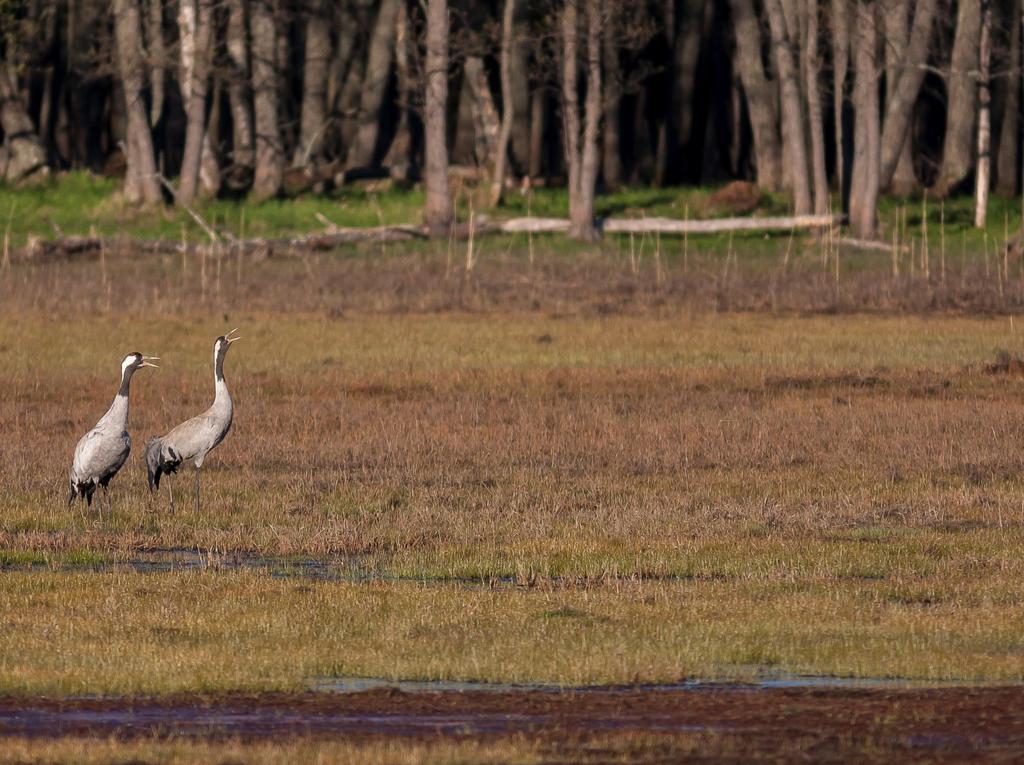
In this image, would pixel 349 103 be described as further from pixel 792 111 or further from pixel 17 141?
pixel 792 111

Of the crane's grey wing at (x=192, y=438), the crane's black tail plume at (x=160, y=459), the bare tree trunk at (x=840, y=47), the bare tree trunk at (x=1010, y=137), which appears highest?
the bare tree trunk at (x=840, y=47)

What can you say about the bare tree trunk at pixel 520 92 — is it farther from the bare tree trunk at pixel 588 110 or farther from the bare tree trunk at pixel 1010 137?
the bare tree trunk at pixel 1010 137

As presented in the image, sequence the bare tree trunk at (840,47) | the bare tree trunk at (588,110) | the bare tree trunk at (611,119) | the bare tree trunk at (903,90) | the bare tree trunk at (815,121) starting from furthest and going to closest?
the bare tree trunk at (611,119), the bare tree trunk at (840,47), the bare tree trunk at (903,90), the bare tree trunk at (815,121), the bare tree trunk at (588,110)

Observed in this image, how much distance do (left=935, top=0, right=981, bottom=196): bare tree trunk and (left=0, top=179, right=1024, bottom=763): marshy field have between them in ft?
50.7

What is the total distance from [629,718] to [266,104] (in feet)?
129

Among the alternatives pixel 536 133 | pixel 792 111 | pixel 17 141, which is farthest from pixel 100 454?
pixel 536 133

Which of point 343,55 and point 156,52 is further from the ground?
point 343,55

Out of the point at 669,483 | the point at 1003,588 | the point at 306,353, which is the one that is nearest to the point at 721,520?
the point at 669,483

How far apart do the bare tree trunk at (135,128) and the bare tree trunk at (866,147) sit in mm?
14490

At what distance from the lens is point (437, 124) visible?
1602 inches

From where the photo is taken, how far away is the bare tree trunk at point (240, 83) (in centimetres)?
4634

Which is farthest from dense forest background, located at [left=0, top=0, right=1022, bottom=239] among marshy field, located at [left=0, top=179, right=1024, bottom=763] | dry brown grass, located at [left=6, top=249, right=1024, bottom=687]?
marshy field, located at [left=0, top=179, right=1024, bottom=763]

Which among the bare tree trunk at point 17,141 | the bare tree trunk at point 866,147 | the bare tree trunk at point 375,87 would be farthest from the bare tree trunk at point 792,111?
the bare tree trunk at point 17,141

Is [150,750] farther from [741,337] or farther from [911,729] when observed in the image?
[741,337]
